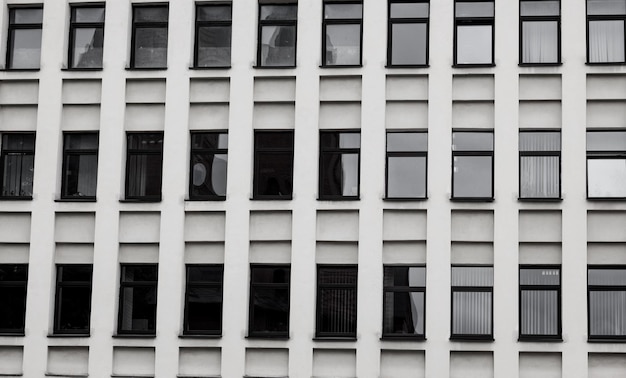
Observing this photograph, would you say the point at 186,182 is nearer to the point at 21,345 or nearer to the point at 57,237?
the point at 57,237

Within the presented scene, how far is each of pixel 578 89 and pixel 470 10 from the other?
3281 mm

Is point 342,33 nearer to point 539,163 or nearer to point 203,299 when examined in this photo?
point 539,163

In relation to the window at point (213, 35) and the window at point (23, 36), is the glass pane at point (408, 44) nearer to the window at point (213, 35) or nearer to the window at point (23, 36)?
the window at point (213, 35)

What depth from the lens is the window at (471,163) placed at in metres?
26.0

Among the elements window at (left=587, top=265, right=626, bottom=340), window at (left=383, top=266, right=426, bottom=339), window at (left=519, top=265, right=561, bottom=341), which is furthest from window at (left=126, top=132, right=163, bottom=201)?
window at (left=587, top=265, right=626, bottom=340)

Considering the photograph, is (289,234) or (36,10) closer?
(289,234)

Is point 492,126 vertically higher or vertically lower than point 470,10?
lower

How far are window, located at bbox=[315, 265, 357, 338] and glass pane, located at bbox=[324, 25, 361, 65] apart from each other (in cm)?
508

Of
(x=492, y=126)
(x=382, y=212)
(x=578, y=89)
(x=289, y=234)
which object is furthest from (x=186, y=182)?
(x=578, y=89)

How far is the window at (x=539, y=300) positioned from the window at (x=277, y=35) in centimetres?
774

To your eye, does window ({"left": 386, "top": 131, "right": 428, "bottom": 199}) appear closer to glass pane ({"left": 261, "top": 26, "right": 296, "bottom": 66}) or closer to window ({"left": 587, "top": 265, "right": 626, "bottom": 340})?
glass pane ({"left": 261, "top": 26, "right": 296, "bottom": 66})

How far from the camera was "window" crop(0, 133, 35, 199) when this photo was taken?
27188mm

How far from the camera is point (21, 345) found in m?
26.2

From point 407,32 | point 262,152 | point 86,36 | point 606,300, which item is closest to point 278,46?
point 262,152
